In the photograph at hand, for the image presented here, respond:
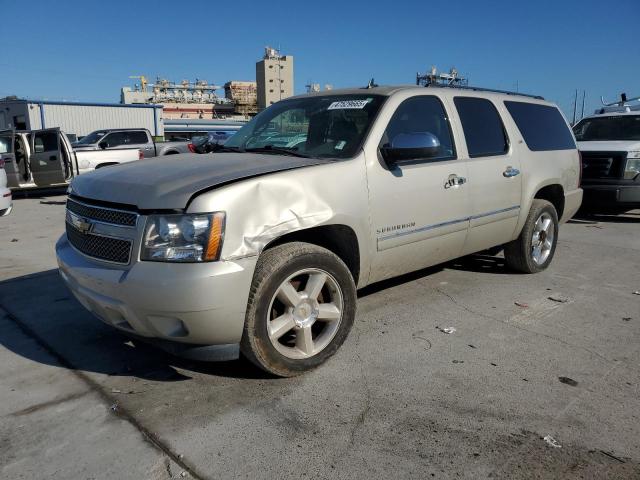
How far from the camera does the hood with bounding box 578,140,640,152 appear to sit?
8.95 m

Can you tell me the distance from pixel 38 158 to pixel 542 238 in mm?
12968

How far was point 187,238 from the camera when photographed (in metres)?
2.70

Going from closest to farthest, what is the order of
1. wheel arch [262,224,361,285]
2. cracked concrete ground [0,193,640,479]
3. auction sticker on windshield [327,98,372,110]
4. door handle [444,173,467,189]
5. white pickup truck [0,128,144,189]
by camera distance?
cracked concrete ground [0,193,640,479], wheel arch [262,224,361,285], auction sticker on windshield [327,98,372,110], door handle [444,173,467,189], white pickup truck [0,128,144,189]

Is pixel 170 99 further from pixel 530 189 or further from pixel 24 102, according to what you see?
pixel 530 189

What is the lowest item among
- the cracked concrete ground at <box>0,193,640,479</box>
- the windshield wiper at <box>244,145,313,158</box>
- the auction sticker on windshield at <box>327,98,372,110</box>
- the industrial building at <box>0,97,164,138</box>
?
the cracked concrete ground at <box>0,193,640,479</box>

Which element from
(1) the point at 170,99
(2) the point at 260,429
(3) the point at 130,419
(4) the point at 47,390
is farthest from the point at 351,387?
(1) the point at 170,99

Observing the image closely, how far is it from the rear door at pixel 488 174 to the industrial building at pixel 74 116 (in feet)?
87.8

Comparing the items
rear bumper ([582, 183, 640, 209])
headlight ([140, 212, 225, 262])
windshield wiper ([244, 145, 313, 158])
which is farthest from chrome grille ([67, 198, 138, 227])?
rear bumper ([582, 183, 640, 209])

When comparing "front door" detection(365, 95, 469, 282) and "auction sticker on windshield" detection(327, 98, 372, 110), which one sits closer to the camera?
"front door" detection(365, 95, 469, 282)

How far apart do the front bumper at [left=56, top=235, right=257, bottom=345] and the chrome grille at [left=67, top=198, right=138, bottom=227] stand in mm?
252

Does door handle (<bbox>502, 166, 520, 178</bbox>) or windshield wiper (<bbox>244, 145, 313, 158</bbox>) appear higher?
windshield wiper (<bbox>244, 145, 313, 158</bbox>)

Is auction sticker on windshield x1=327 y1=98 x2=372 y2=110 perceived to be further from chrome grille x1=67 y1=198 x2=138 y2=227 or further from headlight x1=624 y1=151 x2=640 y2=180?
headlight x1=624 y1=151 x2=640 y2=180

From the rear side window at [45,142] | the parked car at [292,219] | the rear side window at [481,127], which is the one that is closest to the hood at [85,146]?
the rear side window at [45,142]

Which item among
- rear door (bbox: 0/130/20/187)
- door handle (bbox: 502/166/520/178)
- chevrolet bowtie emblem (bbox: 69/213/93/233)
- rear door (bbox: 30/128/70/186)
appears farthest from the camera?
rear door (bbox: 30/128/70/186)
